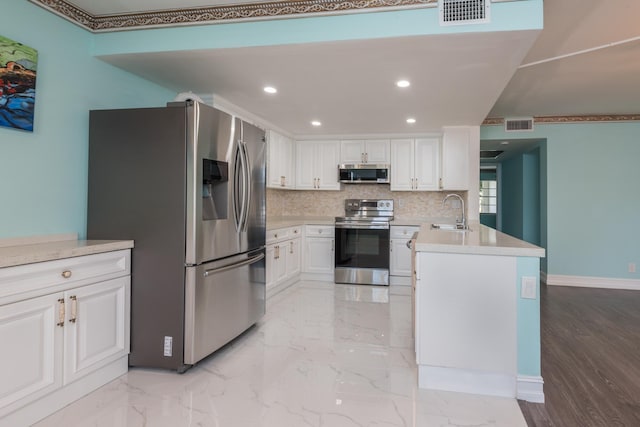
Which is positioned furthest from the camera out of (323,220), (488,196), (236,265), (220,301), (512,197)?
(488,196)

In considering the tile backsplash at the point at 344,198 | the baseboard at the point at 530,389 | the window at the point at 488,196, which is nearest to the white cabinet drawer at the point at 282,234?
the tile backsplash at the point at 344,198

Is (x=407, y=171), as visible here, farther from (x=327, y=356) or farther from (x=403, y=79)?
(x=327, y=356)

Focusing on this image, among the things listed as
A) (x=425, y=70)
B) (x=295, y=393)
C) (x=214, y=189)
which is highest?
(x=425, y=70)

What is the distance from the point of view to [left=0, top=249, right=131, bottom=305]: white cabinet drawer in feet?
5.62

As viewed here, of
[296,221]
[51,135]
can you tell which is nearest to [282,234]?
[296,221]

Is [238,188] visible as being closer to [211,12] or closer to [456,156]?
[211,12]

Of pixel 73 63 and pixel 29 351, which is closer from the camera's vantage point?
pixel 29 351

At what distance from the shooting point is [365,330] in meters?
3.33

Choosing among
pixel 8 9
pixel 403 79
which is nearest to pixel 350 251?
pixel 403 79

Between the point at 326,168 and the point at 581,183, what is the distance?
11.9ft

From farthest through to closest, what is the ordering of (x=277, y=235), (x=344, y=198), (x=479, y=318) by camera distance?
(x=344, y=198)
(x=277, y=235)
(x=479, y=318)

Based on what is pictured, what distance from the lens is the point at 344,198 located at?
599cm

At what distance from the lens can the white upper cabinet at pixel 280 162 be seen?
4913mm

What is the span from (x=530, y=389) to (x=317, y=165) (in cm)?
418
